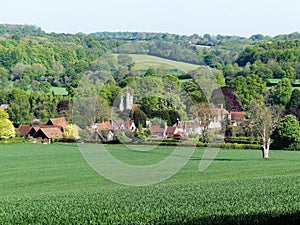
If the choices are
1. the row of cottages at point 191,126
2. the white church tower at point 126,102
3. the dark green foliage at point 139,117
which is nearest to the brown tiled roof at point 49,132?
the row of cottages at point 191,126

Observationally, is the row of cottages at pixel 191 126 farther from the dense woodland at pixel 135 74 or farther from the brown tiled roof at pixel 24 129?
the brown tiled roof at pixel 24 129

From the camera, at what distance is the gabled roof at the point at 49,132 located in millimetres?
77188

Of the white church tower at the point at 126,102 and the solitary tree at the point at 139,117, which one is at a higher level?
the white church tower at the point at 126,102

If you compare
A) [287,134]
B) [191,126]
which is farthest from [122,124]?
[287,134]

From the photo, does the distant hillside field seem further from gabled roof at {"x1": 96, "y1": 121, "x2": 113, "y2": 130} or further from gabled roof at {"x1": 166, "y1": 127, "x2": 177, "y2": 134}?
gabled roof at {"x1": 166, "y1": 127, "x2": 177, "y2": 134}

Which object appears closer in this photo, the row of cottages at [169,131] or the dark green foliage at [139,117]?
the dark green foliage at [139,117]

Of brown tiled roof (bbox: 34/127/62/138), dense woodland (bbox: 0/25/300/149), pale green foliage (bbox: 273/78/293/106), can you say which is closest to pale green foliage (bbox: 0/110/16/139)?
brown tiled roof (bbox: 34/127/62/138)

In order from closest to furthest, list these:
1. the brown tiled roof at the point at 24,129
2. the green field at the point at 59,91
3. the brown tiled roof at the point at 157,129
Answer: the brown tiled roof at the point at 157,129 → the brown tiled roof at the point at 24,129 → the green field at the point at 59,91

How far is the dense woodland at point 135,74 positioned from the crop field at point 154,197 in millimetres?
4600

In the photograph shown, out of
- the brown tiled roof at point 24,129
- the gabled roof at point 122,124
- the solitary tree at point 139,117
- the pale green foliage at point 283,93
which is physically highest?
the pale green foliage at point 283,93

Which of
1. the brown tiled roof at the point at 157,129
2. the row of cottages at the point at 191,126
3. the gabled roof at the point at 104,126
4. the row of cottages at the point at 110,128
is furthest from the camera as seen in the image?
the brown tiled roof at the point at 157,129

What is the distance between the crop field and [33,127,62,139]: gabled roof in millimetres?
30860

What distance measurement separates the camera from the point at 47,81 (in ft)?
466

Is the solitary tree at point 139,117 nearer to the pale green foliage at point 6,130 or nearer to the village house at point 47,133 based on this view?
the village house at point 47,133
